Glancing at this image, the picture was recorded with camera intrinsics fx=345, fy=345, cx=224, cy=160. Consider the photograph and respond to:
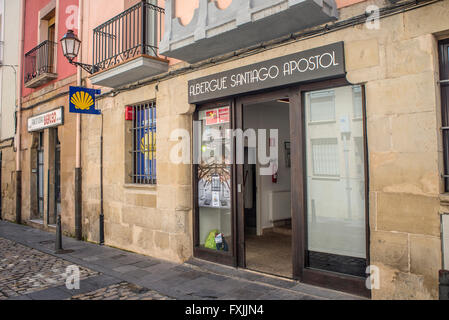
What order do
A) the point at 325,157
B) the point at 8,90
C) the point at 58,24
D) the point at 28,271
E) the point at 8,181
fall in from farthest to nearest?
the point at 8,90 < the point at 8,181 < the point at 58,24 < the point at 28,271 < the point at 325,157

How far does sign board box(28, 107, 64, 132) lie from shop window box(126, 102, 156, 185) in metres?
3.14

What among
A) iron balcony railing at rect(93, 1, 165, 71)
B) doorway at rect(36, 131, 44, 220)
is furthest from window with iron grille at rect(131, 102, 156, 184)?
doorway at rect(36, 131, 44, 220)

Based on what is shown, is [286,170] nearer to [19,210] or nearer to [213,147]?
[213,147]

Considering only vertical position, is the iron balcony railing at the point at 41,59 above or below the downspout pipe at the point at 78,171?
above

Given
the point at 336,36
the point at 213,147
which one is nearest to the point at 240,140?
the point at 213,147

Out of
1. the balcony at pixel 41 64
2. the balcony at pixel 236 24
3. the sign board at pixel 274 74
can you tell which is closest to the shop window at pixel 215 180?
the sign board at pixel 274 74

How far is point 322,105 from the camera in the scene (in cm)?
466

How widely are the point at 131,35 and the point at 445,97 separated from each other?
628 centimetres

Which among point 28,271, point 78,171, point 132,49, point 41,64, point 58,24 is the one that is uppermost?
point 58,24

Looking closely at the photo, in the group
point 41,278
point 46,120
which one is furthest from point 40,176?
point 41,278

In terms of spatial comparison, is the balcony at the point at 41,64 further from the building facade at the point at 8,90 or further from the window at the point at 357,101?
the window at the point at 357,101

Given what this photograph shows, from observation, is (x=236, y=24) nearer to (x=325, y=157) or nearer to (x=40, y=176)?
(x=325, y=157)

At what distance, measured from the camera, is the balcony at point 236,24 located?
4215 mm
